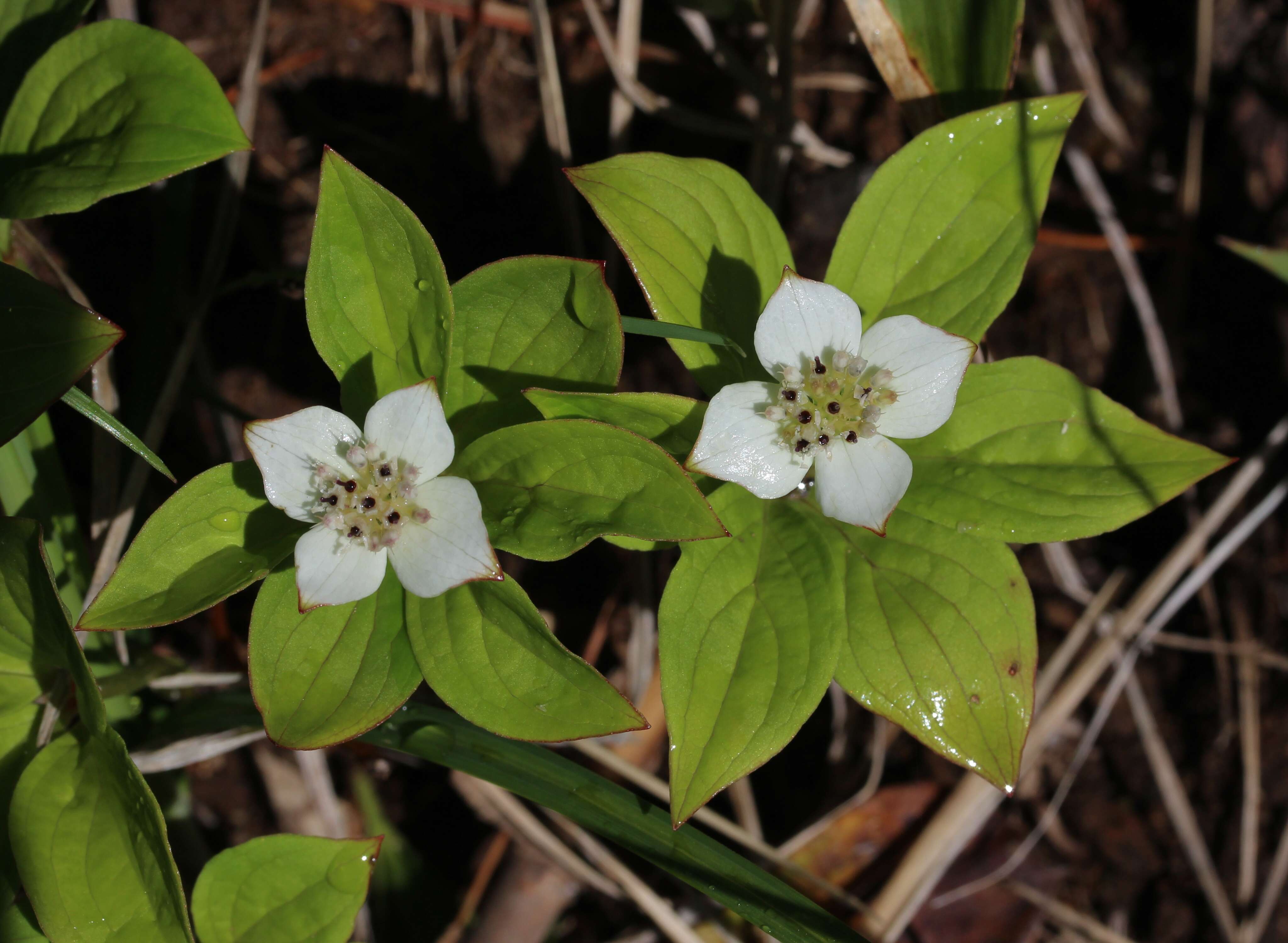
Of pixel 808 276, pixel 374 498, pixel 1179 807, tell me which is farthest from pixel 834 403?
pixel 1179 807

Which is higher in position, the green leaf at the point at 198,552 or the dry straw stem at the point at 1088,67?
the dry straw stem at the point at 1088,67

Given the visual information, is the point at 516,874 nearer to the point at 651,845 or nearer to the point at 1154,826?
the point at 651,845

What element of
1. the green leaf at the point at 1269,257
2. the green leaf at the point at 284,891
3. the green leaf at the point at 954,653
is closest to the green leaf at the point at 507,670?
the green leaf at the point at 284,891

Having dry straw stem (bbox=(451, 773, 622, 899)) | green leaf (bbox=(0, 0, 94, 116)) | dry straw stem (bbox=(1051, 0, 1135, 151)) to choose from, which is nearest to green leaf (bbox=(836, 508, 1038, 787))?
dry straw stem (bbox=(451, 773, 622, 899))

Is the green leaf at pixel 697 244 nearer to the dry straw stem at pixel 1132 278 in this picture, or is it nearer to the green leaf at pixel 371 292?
the green leaf at pixel 371 292

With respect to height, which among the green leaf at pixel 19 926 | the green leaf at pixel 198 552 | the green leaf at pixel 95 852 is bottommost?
the green leaf at pixel 19 926

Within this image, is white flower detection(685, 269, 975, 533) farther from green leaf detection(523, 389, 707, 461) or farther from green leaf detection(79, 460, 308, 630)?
green leaf detection(79, 460, 308, 630)
